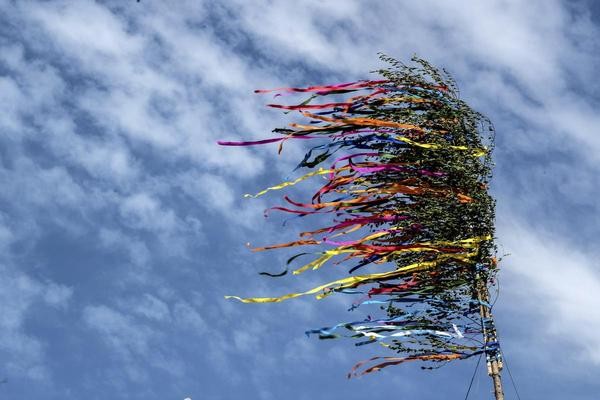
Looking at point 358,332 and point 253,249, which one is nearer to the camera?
point 253,249

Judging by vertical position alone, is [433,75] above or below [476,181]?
above

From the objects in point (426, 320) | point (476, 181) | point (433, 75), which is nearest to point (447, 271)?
point (426, 320)

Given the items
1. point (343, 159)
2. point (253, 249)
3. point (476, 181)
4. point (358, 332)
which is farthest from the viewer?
point (476, 181)

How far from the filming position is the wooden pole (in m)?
17.3

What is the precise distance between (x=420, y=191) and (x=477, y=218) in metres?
1.58

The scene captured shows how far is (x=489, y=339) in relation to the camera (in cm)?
1772

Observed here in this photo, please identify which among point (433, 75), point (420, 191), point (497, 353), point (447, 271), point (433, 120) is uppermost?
point (433, 75)

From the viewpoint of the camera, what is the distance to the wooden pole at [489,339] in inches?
683

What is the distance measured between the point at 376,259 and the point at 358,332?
203 centimetres

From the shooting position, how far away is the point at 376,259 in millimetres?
17875

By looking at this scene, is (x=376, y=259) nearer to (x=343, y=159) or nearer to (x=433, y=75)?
(x=343, y=159)

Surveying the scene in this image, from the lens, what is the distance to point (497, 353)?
17547 mm

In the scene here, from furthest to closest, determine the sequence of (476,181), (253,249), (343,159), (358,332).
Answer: (476,181)
(343,159)
(358,332)
(253,249)

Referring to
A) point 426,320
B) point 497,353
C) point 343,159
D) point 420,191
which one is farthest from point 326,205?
point 497,353
